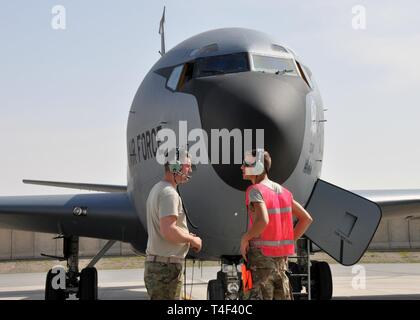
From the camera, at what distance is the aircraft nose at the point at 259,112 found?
841cm

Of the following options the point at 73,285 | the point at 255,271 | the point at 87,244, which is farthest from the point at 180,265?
the point at 87,244

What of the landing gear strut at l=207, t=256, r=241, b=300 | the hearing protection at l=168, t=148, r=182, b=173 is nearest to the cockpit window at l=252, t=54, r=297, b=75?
the landing gear strut at l=207, t=256, r=241, b=300

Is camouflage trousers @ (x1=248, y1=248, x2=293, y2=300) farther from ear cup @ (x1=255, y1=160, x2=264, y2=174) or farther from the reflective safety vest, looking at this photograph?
ear cup @ (x1=255, y1=160, x2=264, y2=174)

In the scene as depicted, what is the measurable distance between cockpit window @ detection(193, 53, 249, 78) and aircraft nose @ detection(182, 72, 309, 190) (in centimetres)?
43

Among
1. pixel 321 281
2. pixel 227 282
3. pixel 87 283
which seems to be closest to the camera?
pixel 227 282

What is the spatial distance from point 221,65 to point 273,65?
2.58 ft

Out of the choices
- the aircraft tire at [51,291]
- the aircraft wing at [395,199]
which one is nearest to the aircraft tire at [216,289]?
the aircraft wing at [395,199]

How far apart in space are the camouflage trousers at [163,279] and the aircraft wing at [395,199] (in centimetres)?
833

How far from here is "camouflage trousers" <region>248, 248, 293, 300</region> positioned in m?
6.55

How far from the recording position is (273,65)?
9969 millimetres

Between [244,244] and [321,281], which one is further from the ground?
[244,244]

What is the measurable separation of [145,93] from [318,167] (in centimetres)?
318

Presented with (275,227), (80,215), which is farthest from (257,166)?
(80,215)

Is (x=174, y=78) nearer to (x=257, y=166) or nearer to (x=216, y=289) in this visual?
(x=216, y=289)
